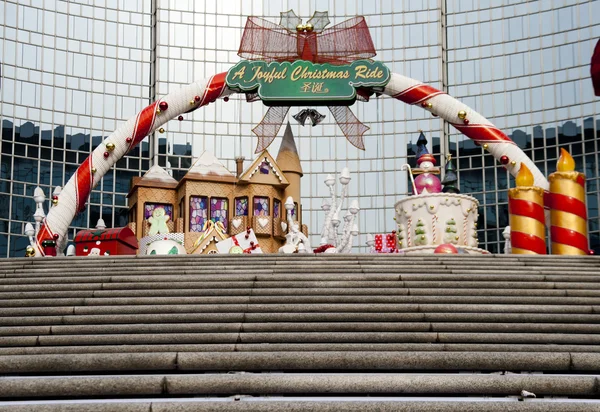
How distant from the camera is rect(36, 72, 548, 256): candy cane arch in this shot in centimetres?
2360

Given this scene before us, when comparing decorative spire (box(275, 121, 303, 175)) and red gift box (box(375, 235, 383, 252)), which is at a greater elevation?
decorative spire (box(275, 121, 303, 175))

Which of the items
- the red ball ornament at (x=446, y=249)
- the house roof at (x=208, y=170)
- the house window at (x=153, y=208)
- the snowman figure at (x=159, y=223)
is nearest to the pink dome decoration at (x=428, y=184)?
the red ball ornament at (x=446, y=249)

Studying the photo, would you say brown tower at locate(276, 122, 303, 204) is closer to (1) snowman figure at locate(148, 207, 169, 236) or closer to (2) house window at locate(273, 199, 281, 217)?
(2) house window at locate(273, 199, 281, 217)

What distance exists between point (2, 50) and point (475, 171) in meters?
18.4

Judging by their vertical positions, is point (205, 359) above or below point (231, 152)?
below

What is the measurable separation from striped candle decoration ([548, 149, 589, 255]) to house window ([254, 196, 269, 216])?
11337 mm

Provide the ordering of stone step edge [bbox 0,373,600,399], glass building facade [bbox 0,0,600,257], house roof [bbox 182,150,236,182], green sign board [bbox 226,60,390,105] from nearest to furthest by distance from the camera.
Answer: stone step edge [bbox 0,373,600,399] → green sign board [bbox 226,60,390,105] → house roof [bbox 182,150,236,182] → glass building facade [bbox 0,0,600,257]

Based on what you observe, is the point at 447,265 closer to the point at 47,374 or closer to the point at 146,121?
the point at 47,374

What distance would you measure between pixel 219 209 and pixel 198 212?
643 millimetres

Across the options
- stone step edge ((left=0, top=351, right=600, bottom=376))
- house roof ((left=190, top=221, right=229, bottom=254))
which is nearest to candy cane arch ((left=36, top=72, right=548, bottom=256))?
house roof ((left=190, top=221, right=229, bottom=254))

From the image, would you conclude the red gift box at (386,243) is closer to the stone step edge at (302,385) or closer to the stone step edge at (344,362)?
the stone step edge at (344,362)

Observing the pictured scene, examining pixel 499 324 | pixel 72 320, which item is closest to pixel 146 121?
pixel 72 320

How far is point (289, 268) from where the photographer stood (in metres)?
14.0

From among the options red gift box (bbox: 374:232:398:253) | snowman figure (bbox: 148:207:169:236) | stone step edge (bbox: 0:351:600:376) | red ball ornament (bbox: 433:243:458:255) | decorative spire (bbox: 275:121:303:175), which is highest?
decorative spire (bbox: 275:121:303:175)
